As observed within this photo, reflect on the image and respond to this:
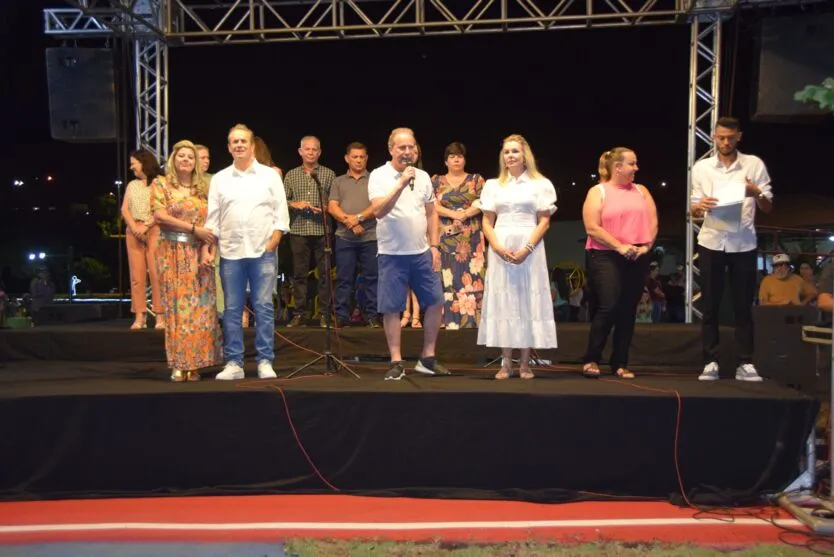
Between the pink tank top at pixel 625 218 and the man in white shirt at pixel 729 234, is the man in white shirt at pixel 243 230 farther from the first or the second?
the man in white shirt at pixel 729 234

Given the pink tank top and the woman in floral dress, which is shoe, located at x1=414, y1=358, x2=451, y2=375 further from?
the woman in floral dress

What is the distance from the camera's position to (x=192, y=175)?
467 centimetres

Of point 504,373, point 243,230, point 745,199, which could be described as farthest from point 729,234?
point 243,230

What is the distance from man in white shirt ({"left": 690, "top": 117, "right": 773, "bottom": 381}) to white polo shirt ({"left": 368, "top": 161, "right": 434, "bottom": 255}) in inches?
65.4

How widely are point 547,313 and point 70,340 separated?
4.09 meters

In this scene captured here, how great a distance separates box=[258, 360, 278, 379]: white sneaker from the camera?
449 cm

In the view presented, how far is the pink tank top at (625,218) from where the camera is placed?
4.52m

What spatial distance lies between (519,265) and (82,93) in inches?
220

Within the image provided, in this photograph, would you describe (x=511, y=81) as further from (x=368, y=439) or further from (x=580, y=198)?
(x=368, y=439)

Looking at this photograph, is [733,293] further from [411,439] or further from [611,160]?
[411,439]

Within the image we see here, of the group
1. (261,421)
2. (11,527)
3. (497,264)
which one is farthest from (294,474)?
(497,264)

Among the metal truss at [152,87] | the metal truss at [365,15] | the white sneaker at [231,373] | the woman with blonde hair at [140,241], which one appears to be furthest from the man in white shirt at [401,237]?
the metal truss at [152,87]

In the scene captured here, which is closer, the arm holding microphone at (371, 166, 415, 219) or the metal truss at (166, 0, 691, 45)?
the arm holding microphone at (371, 166, 415, 219)

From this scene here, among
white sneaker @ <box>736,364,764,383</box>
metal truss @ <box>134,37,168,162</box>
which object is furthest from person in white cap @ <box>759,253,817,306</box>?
metal truss @ <box>134,37,168,162</box>
